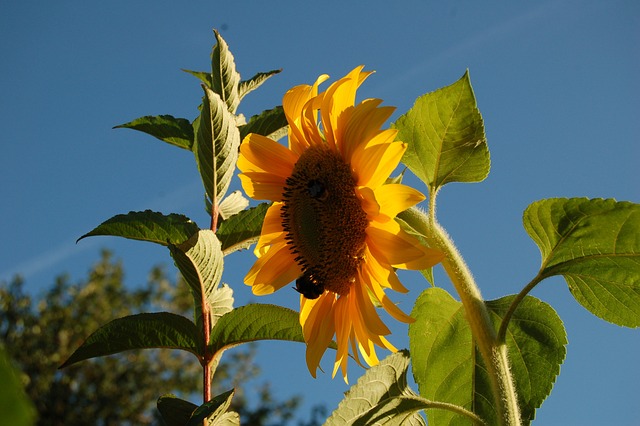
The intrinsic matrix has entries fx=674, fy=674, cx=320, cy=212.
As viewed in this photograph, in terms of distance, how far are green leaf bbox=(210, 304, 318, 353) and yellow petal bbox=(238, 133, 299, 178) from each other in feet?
1.17

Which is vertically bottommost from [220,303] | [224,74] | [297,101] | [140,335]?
[140,335]

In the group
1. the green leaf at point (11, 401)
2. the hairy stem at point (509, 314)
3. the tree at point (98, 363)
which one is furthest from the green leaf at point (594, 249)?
the tree at point (98, 363)

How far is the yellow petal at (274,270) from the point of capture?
162 centimetres

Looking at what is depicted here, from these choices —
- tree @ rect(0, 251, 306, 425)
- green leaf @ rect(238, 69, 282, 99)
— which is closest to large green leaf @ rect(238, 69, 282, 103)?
green leaf @ rect(238, 69, 282, 99)

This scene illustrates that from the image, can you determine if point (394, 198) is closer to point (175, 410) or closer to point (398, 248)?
point (398, 248)

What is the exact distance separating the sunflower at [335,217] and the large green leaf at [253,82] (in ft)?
1.07

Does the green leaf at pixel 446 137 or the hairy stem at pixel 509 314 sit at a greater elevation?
the green leaf at pixel 446 137

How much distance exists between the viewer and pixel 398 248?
1265 mm

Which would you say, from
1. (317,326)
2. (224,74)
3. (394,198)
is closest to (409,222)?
(394,198)

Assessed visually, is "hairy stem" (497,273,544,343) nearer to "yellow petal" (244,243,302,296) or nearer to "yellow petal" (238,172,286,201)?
"yellow petal" (244,243,302,296)

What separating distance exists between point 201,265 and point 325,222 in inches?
11.4

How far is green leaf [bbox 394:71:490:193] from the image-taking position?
1333 millimetres

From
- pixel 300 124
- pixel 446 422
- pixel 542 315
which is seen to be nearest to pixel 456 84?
pixel 300 124

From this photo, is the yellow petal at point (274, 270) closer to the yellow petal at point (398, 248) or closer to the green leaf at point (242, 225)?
the green leaf at point (242, 225)
